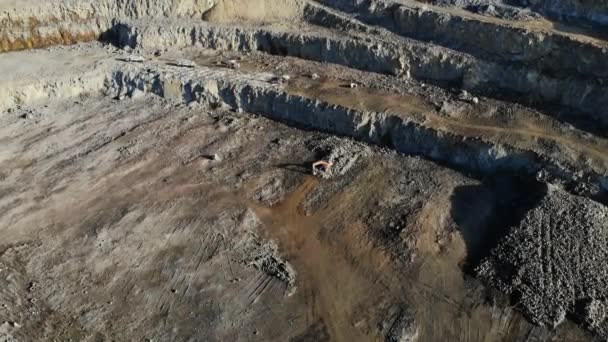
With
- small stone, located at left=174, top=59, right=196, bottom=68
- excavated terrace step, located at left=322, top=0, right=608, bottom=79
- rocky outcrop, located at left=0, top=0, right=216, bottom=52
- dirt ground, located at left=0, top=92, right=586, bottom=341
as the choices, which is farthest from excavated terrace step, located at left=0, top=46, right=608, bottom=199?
excavated terrace step, located at left=322, top=0, right=608, bottom=79

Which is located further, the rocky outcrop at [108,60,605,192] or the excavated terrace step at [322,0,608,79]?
the excavated terrace step at [322,0,608,79]

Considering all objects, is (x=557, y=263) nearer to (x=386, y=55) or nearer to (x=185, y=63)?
(x=386, y=55)

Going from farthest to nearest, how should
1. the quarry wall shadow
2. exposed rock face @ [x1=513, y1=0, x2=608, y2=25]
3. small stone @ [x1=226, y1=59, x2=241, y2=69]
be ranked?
1. small stone @ [x1=226, y1=59, x2=241, y2=69]
2. exposed rock face @ [x1=513, y1=0, x2=608, y2=25]
3. the quarry wall shadow

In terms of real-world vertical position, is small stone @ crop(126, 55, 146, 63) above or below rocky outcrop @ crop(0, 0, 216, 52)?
below

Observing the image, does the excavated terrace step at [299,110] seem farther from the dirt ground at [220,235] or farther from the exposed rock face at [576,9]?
the exposed rock face at [576,9]

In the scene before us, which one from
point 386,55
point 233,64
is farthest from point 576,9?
point 233,64

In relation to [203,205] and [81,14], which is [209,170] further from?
[81,14]

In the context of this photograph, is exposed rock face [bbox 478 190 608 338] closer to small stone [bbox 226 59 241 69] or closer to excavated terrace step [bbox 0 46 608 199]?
excavated terrace step [bbox 0 46 608 199]
